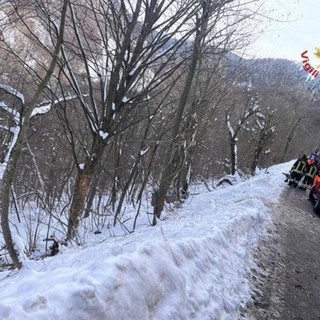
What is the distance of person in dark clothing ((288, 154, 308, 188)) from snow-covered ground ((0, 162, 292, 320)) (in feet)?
43.2

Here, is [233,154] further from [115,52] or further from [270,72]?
[115,52]

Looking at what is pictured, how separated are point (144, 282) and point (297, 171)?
16.8 m

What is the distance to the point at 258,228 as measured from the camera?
861cm

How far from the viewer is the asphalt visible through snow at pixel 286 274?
16.3 ft

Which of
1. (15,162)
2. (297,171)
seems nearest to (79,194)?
(15,162)

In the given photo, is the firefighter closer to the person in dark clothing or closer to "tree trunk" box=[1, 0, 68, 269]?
the person in dark clothing

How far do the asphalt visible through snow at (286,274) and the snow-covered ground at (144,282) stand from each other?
0.66 feet

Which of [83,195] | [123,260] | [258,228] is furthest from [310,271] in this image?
[123,260]

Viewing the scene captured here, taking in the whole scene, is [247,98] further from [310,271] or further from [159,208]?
[310,271]

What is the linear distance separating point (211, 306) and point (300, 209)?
1013 centimetres

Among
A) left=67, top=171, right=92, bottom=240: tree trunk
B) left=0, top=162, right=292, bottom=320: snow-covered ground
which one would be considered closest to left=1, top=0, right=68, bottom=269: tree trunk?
left=0, top=162, right=292, bottom=320: snow-covered ground

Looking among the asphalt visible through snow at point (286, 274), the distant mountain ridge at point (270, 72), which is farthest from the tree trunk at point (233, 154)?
the asphalt visible through snow at point (286, 274)

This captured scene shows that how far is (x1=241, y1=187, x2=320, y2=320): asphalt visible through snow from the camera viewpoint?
4960 millimetres

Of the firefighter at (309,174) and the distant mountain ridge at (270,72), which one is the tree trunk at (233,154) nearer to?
the distant mountain ridge at (270,72)
